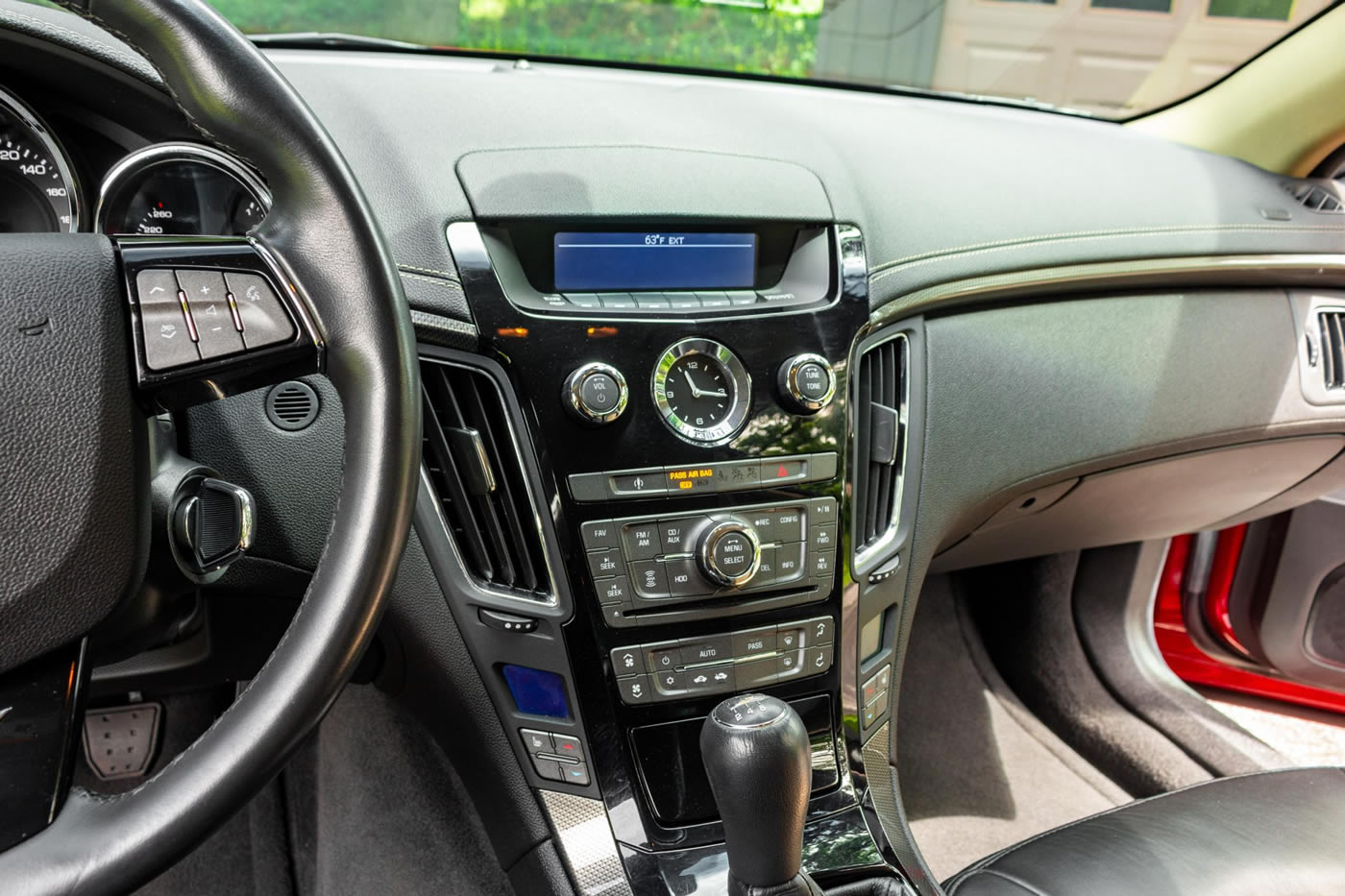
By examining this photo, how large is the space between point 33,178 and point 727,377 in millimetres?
682

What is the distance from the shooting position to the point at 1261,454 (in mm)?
1655

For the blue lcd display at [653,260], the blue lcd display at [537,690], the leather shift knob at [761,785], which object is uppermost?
the blue lcd display at [653,260]

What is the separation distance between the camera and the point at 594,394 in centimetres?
102

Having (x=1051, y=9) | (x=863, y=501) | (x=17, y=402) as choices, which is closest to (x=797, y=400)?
(x=863, y=501)

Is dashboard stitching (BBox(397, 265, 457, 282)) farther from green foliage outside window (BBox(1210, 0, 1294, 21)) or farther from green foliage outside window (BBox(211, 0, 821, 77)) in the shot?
green foliage outside window (BBox(1210, 0, 1294, 21))

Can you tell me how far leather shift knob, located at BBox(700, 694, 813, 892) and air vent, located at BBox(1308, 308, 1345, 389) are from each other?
4.01ft

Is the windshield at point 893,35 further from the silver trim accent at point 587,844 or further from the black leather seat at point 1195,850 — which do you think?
the black leather seat at point 1195,850

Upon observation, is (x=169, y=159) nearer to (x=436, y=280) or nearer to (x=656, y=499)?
(x=436, y=280)

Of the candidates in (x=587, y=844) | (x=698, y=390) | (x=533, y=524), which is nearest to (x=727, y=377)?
(x=698, y=390)

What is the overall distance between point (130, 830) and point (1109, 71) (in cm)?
186

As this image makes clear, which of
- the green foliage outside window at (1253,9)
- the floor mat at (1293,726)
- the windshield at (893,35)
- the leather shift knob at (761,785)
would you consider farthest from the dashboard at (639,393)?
the floor mat at (1293,726)

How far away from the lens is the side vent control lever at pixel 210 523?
2.56 feet

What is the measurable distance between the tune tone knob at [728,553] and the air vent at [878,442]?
0.17 metres

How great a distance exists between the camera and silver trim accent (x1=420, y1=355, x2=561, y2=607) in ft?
3.34
